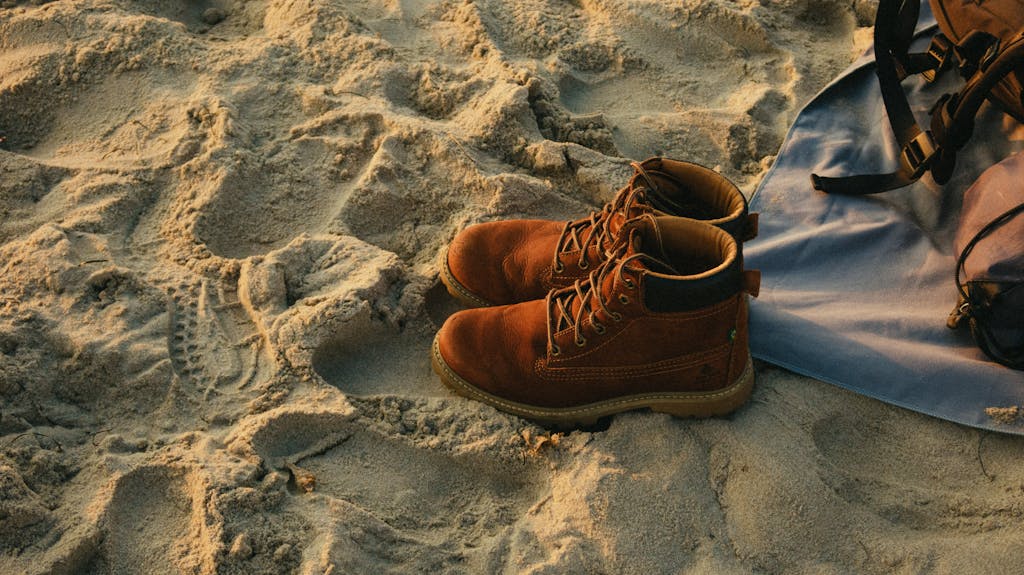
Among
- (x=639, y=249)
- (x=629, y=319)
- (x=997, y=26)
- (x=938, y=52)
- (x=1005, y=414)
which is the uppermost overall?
(x=997, y=26)

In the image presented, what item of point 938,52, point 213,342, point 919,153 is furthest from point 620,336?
point 938,52

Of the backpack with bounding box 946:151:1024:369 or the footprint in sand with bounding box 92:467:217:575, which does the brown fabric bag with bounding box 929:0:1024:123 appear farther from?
the footprint in sand with bounding box 92:467:217:575

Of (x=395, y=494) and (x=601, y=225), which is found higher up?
(x=601, y=225)

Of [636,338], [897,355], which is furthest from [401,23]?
[897,355]

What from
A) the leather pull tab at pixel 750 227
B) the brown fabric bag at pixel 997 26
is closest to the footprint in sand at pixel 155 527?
the leather pull tab at pixel 750 227

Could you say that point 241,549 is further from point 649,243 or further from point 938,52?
point 938,52

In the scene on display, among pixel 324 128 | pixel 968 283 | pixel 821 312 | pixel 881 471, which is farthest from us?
pixel 324 128

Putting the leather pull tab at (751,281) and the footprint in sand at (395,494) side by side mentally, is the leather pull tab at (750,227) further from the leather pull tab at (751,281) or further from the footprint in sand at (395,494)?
the footprint in sand at (395,494)

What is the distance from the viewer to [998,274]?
1.80m

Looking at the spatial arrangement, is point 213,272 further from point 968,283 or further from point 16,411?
point 968,283

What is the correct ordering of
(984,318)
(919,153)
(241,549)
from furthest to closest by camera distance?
(919,153) → (984,318) → (241,549)

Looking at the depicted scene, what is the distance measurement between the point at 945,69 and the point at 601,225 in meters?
1.26

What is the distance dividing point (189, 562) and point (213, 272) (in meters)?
0.83

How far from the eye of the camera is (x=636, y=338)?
5.49 ft
